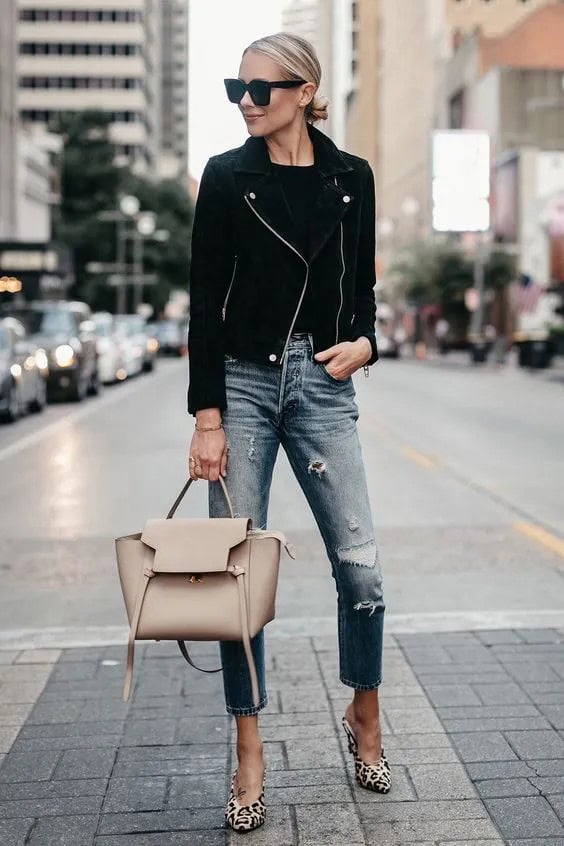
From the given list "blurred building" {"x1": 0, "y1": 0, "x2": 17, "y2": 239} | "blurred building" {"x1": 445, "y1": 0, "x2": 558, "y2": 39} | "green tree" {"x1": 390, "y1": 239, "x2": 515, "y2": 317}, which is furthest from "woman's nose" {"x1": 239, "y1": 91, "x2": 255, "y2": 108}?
"blurred building" {"x1": 445, "y1": 0, "x2": 558, "y2": 39}

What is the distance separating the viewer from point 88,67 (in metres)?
124

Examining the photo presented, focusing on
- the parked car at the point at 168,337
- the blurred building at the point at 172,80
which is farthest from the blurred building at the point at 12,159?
the blurred building at the point at 172,80

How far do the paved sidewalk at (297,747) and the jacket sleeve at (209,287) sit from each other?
1.10 metres

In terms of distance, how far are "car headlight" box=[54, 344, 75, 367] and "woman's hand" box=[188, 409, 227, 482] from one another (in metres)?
20.6

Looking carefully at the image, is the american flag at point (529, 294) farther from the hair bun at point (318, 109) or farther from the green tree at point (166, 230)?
the hair bun at point (318, 109)

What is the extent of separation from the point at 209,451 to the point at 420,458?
33.5 ft

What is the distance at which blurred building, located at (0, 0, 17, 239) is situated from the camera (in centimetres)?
5491

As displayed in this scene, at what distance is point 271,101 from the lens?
347 centimetres

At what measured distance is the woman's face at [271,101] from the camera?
345 cm

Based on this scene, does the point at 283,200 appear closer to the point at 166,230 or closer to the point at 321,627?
the point at 321,627

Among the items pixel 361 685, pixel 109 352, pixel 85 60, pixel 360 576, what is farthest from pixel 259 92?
pixel 85 60

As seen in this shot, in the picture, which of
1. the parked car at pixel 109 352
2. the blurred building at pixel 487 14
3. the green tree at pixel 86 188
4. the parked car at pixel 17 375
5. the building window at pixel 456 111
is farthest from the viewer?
the blurred building at pixel 487 14

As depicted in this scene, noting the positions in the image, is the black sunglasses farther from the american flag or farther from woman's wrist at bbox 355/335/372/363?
the american flag

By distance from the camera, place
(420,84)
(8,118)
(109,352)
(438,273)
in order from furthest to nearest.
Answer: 1. (420,84)
2. (438,273)
3. (8,118)
4. (109,352)
